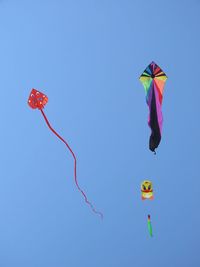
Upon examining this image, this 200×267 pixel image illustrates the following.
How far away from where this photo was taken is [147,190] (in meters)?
1.51

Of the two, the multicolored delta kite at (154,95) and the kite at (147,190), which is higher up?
the multicolored delta kite at (154,95)

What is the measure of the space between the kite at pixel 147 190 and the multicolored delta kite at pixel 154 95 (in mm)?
157

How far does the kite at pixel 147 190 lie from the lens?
4.96 ft

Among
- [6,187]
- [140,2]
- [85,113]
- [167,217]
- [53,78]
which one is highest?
[140,2]

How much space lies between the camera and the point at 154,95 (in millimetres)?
1487

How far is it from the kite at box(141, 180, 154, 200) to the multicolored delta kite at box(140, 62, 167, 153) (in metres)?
0.16

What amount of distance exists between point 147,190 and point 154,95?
16.8 inches

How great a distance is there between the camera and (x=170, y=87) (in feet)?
4.91

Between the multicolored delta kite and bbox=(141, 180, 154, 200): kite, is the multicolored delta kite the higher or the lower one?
the higher one

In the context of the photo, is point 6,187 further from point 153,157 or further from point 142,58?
point 142,58

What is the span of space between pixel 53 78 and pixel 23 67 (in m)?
0.14

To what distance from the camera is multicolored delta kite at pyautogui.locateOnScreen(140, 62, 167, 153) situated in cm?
148

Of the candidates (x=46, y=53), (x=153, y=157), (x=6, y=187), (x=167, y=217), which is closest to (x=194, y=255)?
(x=167, y=217)

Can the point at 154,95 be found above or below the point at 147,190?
above
